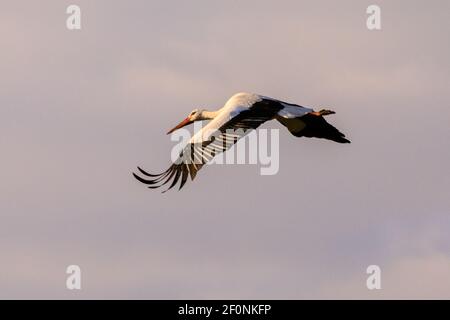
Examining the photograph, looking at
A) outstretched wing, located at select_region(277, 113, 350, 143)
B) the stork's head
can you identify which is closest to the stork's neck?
the stork's head

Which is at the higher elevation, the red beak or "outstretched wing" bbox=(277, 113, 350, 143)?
the red beak

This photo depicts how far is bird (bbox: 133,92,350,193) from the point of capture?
60906mm

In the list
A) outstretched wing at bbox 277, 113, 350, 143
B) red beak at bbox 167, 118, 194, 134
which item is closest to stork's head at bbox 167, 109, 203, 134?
red beak at bbox 167, 118, 194, 134

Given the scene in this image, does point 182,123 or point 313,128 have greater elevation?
point 182,123

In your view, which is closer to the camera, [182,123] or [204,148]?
[204,148]

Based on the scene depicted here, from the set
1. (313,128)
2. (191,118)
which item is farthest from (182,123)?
(313,128)

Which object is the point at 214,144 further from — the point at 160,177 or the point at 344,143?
the point at 344,143

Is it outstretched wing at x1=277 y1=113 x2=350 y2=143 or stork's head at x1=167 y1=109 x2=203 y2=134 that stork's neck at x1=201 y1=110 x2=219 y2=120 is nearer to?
stork's head at x1=167 y1=109 x2=203 y2=134

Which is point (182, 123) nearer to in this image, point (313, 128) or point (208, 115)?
point (208, 115)

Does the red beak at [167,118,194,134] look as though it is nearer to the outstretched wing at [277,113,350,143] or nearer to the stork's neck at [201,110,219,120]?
the stork's neck at [201,110,219,120]

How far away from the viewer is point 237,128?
6166 centimetres

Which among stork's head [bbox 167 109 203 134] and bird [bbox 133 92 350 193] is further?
stork's head [bbox 167 109 203 134]

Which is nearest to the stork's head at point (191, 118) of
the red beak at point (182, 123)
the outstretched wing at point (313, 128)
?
the red beak at point (182, 123)
